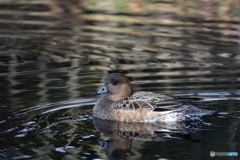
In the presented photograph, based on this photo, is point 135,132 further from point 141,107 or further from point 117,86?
point 117,86

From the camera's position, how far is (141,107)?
28.3ft

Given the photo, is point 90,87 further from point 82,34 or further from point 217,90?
point 82,34

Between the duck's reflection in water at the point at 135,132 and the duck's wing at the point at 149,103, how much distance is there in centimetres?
20

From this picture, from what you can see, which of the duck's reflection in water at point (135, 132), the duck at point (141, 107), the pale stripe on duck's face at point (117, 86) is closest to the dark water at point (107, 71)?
the duck's reflection in water at point (135, 132)

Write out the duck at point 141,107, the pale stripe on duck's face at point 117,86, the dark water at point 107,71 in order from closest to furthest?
the dark water at point 107,71 → the duck at point 141,107 → the pale stripe on duck's face at point 117,86

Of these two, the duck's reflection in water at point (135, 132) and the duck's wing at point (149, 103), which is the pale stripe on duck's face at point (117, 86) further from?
the duck's reflection in water at point (135, 132)

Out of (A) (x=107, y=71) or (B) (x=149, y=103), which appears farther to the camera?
(A) (x=107, y=71)

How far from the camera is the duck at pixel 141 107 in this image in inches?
334

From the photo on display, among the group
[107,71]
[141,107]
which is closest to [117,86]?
[141,107]

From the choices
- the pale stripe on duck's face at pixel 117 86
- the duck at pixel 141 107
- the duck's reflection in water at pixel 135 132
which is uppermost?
the pale stripe on duck's face at pixel 117 86

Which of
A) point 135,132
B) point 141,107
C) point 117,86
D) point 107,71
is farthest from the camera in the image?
point 107,71

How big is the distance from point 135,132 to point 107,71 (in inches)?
130

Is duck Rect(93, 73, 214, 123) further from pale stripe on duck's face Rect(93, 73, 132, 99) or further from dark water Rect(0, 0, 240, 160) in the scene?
dark water Rect(0, 0, 240, 160)

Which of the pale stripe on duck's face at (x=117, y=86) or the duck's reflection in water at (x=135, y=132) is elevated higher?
the pale stripe on duck's face at (x=117, y=86)
